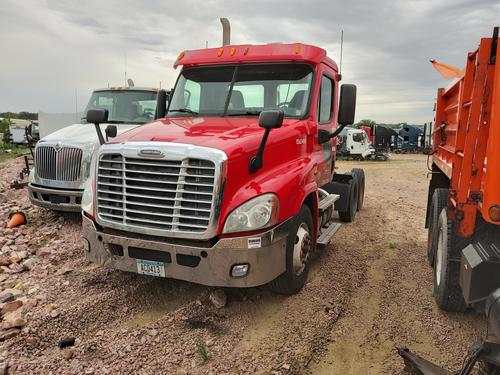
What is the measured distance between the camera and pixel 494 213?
291 cm

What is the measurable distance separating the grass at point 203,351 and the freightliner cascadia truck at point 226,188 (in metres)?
0.50

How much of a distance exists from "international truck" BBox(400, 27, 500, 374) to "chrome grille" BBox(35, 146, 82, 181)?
5.40m

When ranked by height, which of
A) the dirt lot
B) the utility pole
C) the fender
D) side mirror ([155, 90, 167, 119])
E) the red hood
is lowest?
the dirt lot

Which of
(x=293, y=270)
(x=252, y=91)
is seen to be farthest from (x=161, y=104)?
(x=293, y=270)

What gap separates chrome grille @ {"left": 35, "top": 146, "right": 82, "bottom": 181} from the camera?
21.9 feet

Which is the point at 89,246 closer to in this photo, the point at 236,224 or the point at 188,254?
the point at 188,254

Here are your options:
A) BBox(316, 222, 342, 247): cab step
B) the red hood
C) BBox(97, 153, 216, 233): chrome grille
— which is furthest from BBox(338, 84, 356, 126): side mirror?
BBox(97, 153, 216, 233): chrome grille

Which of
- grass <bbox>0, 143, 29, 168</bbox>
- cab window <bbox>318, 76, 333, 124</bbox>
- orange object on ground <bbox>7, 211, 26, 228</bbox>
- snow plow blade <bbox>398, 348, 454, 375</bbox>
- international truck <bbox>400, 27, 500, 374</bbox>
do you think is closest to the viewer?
international truck <bbox>400, 27, 500, 374</bbox>

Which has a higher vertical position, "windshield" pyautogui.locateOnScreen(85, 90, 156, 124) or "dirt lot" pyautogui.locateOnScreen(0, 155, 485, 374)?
"windshield" pyautogui.locateOnScreen(85, 90, 156, 124)

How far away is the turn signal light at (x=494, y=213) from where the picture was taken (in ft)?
9.50

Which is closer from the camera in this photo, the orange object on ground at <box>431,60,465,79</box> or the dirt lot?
the dirt lot

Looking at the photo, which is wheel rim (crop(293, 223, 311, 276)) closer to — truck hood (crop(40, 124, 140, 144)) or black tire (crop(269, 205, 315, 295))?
black tire (crop(269, 205, 315, 295))

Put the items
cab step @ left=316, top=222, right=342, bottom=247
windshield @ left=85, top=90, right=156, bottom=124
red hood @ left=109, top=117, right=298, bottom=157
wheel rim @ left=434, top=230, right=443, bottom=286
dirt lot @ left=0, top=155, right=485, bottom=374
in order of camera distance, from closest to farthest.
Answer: dirt lot @ left=0, top=155, right=485, bottom=374 → red hood @ left=109, top=117, right=298, bottom=157 → wheel rim @ left=434, top=230, right=443, bottom=286 → cab step @ left=316, top=222, right=342, bottom=247 → windshield @ left=85, top=90, right=156, bottom=124

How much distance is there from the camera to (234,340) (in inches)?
141
